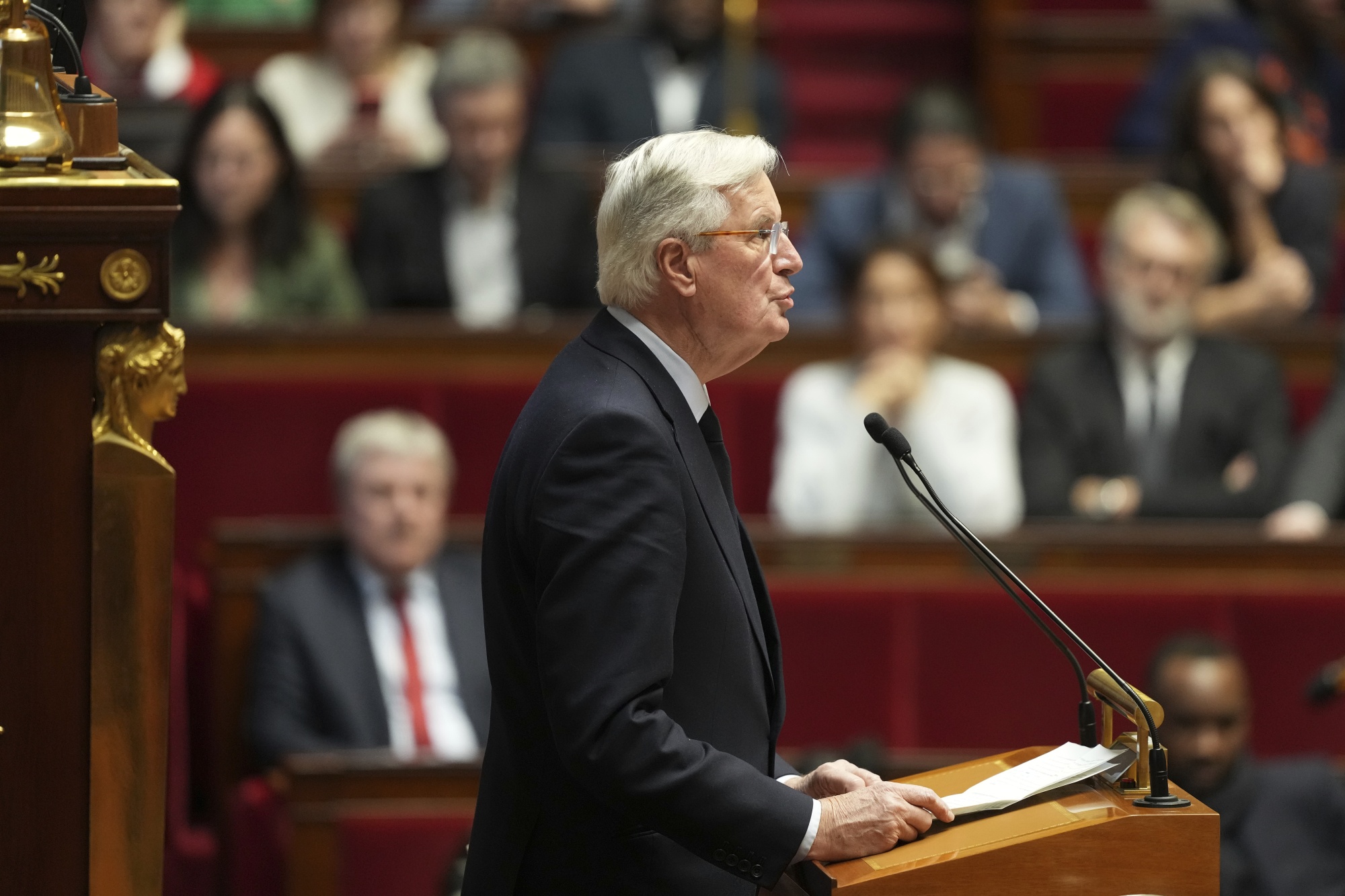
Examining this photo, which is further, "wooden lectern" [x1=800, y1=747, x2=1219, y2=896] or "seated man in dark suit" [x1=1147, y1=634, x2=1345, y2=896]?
"seated man in dark suit" [x1=1147, y1=634, x2=1345, y2=896]

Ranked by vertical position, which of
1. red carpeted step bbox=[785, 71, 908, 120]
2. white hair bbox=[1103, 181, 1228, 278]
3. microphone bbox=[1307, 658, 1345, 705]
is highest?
red carpeted step bbox=[785, 71, 908, 120]

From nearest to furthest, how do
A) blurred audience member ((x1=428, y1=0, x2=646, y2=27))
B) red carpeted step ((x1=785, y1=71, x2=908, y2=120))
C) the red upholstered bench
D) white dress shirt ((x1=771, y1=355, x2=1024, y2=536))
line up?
1. the red upholstered bench
2. white dress shirt ((x1=771, y1=355, x2=1024, y2=536))
3. blurred audience member ((x1=428, y1=0, x2=646, y2=27))
4. red carpeted step ((x1=785, y1=71, x2=908, y2=120))

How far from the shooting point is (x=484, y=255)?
3.62 meters

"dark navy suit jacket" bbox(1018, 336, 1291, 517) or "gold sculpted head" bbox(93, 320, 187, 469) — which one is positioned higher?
"gold sculpted head" bbox(93, 320, 187, 469)

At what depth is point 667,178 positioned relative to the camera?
128 cm

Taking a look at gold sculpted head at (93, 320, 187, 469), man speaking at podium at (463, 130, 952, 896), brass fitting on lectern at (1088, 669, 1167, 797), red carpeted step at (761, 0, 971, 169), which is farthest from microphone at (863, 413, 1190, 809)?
red carpeted step at (761, 0, 971, 169)

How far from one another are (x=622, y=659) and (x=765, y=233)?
0.98 feet

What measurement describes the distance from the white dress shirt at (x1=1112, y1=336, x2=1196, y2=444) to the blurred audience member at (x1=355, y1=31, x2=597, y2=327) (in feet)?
3.08

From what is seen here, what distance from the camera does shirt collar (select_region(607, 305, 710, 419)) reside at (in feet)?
4.29

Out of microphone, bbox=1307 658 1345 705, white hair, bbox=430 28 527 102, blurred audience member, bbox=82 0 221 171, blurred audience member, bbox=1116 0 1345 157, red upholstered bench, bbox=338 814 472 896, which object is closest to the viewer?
microphone, bbox=1307 658 1345 705

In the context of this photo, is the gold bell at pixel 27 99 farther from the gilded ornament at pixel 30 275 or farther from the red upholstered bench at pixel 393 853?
the red upholstered bench at pixel 393 853

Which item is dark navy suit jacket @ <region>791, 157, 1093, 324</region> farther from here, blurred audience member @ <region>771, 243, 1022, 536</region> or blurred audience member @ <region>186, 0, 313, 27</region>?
blurred audience member @ <region>186, 0, 313, 27</region>

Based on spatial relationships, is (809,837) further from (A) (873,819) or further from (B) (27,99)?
(B) (27,99)

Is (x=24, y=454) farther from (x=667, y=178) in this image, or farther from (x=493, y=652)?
(x=667, y=178)
